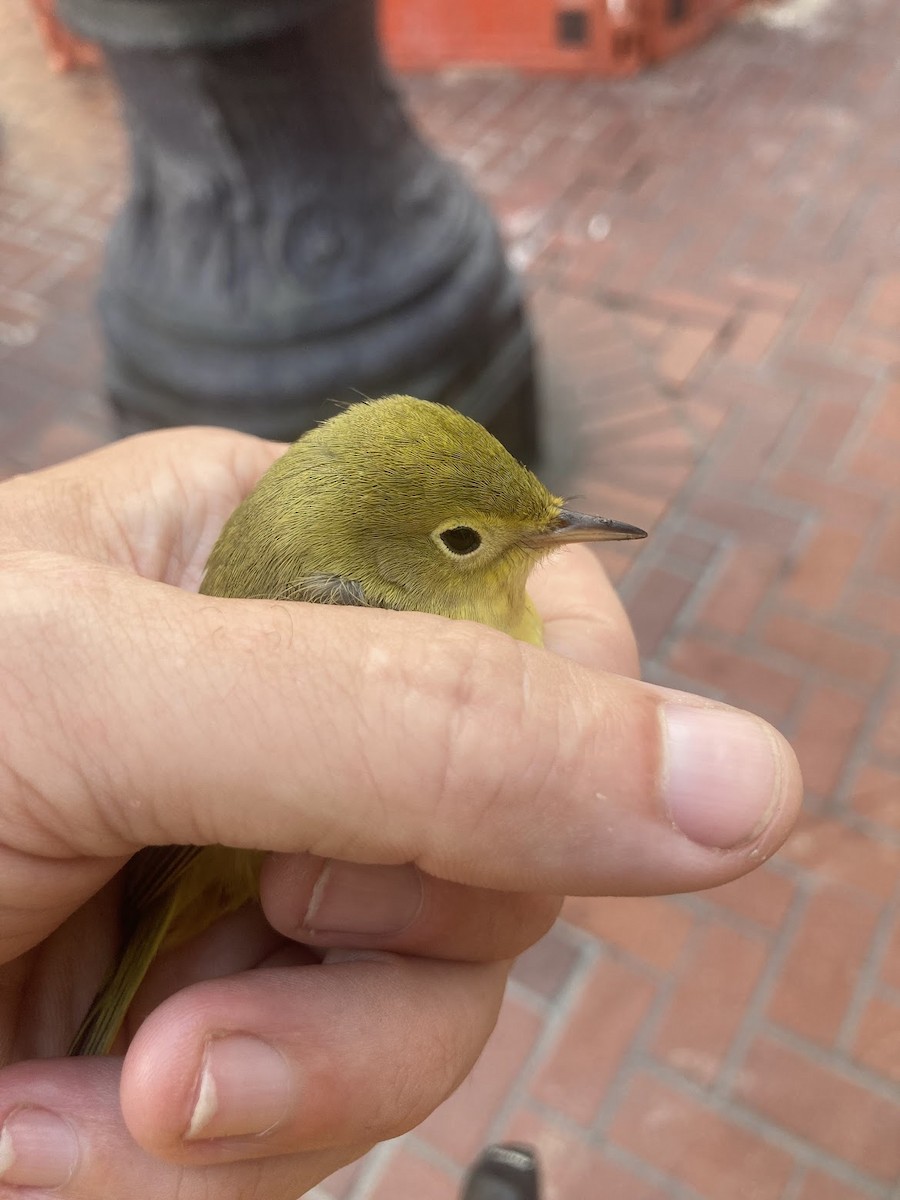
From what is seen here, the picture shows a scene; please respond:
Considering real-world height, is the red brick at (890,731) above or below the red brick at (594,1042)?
above

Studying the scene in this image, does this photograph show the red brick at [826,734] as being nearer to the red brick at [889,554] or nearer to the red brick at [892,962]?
the red brick at [892,962]

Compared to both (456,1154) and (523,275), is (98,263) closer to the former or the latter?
(523,275)

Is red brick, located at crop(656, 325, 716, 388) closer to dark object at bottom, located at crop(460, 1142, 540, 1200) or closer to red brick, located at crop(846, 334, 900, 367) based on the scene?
red brick, located at crop(846, 334, 900, 367)

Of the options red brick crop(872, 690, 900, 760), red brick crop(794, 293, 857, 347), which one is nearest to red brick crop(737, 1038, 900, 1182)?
red brick crop(872, 690, 900, 760)

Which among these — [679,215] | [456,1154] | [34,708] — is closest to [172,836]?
[34,708]

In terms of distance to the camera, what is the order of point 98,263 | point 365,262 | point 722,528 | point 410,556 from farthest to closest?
point 98,263 < point 722,528 < point 365,262 < point 410,556

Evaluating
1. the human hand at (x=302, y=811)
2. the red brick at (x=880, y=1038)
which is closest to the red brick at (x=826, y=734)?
the red brick at (x=880, y=1038)
